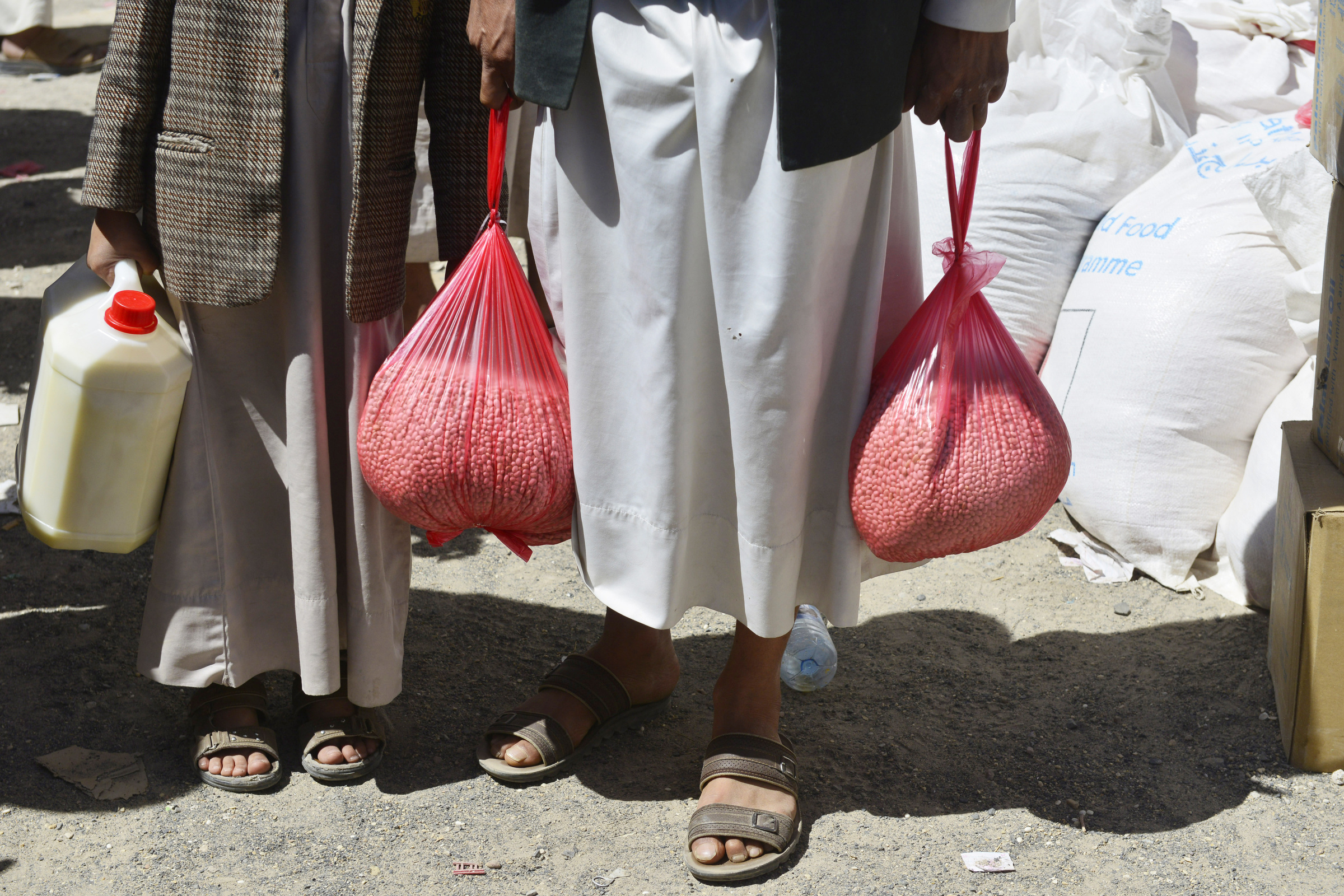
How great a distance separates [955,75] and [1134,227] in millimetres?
1496

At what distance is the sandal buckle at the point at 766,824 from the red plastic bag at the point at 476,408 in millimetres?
597

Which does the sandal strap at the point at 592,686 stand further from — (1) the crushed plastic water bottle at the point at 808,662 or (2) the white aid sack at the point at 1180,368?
(2) the white aid sack at the point at 1180,368

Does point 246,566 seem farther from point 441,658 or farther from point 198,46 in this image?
point 198,46

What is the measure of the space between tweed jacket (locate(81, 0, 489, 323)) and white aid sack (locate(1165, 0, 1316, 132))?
2.33 m

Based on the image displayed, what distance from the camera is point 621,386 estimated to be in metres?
1.66

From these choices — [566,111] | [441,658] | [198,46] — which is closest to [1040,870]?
[441,658]

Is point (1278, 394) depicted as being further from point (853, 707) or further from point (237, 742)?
point (237, 742)

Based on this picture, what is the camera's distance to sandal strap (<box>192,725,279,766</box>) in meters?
1.92

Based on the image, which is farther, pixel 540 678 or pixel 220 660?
pixel 540 678

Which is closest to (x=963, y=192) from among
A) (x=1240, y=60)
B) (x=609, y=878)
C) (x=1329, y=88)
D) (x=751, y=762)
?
(x=1329, y=88)

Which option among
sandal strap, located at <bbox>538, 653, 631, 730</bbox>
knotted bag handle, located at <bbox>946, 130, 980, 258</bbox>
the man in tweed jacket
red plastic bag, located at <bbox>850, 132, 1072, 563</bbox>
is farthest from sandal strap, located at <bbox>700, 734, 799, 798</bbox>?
knotted bag handle, located at <bbox>946, 130, 980, 258</bbox>

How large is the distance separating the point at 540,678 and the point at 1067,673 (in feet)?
3.48

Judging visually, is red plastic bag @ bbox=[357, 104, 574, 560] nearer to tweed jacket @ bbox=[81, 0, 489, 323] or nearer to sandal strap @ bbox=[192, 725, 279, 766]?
tweed jacket @ bbox=[81, 0, 489, 323]

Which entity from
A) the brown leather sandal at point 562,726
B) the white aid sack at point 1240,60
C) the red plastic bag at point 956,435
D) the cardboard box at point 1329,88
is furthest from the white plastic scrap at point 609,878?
the white aid sack at point 1240,60
